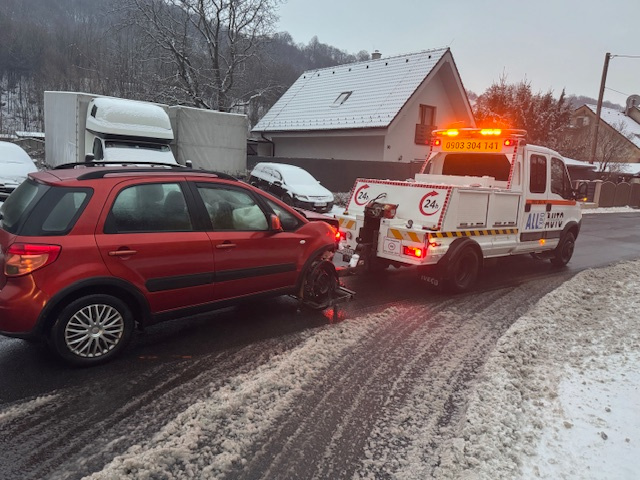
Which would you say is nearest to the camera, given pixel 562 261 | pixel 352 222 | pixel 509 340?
pixel 509 340

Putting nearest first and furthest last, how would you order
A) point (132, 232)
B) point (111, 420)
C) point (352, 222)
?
point (111, 420), point (132, 232), point (352, 222)

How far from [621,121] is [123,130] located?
57.0m

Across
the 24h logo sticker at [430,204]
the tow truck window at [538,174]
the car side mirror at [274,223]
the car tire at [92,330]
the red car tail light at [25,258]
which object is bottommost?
the car tire at [92,330]

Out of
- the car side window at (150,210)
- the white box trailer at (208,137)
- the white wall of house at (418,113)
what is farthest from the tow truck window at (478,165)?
the white wall of house at (418,113)

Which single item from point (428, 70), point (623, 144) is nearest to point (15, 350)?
point (428, 70)

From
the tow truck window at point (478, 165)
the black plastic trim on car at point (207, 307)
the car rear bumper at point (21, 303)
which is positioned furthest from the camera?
the tow truck window at point (478, 165)

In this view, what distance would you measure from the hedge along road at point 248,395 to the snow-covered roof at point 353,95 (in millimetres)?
17816

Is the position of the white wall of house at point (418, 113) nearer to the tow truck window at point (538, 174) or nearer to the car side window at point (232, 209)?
the tow truck window at point (538, 174)

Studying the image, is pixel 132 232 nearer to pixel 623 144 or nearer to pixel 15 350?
pixel 15 350

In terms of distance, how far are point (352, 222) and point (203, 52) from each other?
75.9ft

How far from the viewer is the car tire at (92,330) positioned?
3.85 m

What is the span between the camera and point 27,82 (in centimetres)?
6862

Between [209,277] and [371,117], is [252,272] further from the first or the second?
[371,117]

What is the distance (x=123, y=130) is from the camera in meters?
12.4
